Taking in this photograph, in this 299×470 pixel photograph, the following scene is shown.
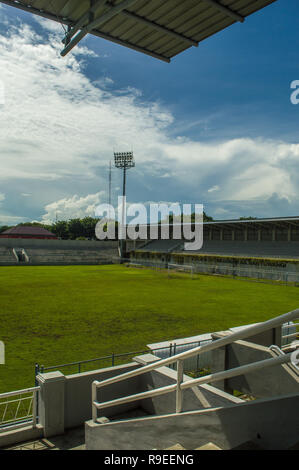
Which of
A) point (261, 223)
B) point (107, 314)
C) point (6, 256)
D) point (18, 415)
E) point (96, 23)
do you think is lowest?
point (107, 314)

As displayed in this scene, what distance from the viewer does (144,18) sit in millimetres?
4633

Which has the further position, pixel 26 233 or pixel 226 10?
pixel 26 233

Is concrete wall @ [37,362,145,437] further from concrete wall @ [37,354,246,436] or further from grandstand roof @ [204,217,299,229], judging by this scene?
grandstand roof @ [204,217,299,229]

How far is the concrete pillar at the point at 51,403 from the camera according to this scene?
748 centimetres

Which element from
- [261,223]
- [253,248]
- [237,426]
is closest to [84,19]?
[237,426]

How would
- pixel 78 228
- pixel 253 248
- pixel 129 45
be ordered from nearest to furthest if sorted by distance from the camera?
1. pixel 129 45
2. pixel 253 248
3. pixel 78 228

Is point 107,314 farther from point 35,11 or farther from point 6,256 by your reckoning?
point 6,256

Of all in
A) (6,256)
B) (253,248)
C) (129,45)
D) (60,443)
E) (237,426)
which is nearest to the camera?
(237,426)

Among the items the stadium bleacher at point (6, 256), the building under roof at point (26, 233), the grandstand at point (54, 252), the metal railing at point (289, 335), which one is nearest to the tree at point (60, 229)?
the building under roof at point (26, 233)

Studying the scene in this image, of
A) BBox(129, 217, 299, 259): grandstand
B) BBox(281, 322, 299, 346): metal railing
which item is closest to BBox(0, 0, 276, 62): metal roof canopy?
BBox(281, 322, 299, 346): metal railing

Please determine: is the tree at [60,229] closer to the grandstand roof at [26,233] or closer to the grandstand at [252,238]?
the grandstand roof at [26,233]

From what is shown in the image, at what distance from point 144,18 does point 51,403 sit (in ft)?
24.1

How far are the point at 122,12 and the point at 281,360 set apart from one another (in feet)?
14.6

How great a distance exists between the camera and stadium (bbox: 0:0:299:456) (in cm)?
374
